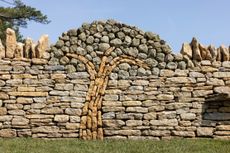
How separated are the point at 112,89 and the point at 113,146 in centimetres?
170

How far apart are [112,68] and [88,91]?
0.77 m

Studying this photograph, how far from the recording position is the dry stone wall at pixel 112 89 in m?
10.9

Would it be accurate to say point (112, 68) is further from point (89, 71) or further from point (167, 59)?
point (167, 59)

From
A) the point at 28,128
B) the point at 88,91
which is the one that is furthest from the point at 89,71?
the point at 28,128

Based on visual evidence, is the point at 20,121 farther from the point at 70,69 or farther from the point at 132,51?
the point at 132,51

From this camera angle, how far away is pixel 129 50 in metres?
11.2

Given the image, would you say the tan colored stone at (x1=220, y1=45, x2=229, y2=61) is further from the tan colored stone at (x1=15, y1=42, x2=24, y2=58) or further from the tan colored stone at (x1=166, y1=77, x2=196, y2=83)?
the tan colored stone at (x1=15, y1=42, x2=24, y2=58)

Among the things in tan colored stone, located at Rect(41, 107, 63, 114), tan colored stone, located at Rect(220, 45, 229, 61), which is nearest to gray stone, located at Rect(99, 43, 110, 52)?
tan colored stone, located at Rect(41, 107, 63, 114)

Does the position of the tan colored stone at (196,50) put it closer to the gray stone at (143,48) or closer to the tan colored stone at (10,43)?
the gray stone at (143,48)

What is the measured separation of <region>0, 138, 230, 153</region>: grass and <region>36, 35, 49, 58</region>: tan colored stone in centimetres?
201

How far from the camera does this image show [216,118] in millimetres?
10906

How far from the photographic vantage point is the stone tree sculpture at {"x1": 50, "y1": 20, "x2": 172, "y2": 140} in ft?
36.4

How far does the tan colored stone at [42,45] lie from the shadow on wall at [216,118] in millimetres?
3920

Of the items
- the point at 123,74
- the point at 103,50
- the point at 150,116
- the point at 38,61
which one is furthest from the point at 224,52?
the point at 38,61
